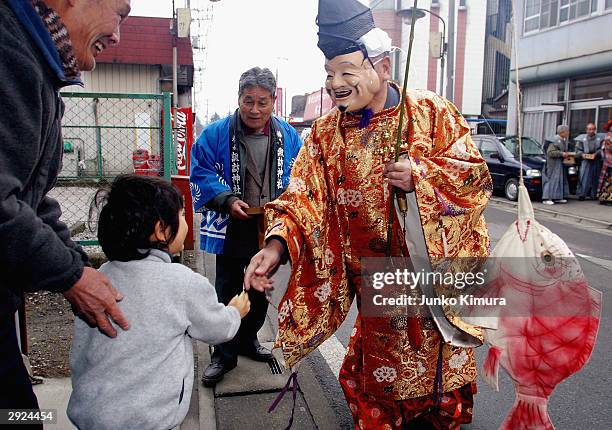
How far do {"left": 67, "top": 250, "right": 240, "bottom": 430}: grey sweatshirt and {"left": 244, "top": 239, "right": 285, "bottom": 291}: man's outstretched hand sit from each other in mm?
328

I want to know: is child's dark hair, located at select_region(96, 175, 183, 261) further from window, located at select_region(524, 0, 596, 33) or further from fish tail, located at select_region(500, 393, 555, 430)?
window, located at select_region(524, 0, 596, 33)

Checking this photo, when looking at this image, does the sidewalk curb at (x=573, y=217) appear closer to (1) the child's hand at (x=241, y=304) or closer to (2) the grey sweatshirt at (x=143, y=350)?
(1) the child's hand at (x=241, y=304)

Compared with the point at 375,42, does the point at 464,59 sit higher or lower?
higher

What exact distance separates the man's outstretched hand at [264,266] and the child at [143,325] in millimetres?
282

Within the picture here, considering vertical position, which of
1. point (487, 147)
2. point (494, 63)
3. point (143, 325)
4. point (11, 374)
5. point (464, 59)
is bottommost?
point (11, 374)

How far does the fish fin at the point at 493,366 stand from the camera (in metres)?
2.10


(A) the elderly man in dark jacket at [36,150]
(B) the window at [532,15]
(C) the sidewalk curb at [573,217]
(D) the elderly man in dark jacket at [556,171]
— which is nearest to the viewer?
(A) the elderly man in dark jacket at [36,150]

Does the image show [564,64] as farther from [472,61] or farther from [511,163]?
[472,61]

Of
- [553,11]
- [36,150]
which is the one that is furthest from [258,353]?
[553,11]

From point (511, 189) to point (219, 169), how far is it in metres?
11.1

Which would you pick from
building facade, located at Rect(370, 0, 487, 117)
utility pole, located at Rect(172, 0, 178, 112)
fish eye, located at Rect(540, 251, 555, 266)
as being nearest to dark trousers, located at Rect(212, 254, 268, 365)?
fish eye, located at Rect(540, 251, 555, 266)

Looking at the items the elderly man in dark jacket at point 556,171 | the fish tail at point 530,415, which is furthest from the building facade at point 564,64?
the fish tail at point 530,415

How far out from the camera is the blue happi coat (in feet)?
10.8

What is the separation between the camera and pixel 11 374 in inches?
63.1
